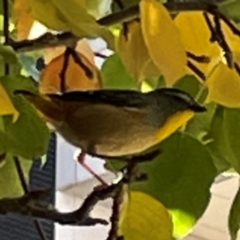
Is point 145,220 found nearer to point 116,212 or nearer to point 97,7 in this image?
point 116,212

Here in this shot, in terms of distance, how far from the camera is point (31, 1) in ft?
0.79

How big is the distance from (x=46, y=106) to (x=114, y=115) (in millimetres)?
20

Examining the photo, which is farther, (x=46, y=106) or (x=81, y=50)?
(x=81, y=50)

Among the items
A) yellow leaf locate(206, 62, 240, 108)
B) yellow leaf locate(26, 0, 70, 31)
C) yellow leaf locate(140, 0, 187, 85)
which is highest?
yellow leaf locate(26, 0, 70, 31)

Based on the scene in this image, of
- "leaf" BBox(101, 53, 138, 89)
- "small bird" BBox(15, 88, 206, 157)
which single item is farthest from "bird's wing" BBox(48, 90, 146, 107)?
"leaf" BBox(101, 53, 138, 89)

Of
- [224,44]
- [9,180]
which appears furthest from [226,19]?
[9,180]

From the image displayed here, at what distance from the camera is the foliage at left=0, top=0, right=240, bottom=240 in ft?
0.76

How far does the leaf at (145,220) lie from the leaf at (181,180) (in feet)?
0.08

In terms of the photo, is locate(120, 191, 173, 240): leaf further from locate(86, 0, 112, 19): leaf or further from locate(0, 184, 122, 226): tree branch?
locate(86, 0, 112, 19): leaf

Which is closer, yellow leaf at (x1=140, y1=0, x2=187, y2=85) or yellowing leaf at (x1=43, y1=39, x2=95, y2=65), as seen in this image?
yellow leaf at (x1=140, y1=0, x2=187, y2=85)

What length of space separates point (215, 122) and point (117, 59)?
0.07 m

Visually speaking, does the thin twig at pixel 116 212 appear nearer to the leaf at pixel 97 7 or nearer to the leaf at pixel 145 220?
the leaf at pixel 145 220

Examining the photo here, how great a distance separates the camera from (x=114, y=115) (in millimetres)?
228

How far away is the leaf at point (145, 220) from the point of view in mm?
246
